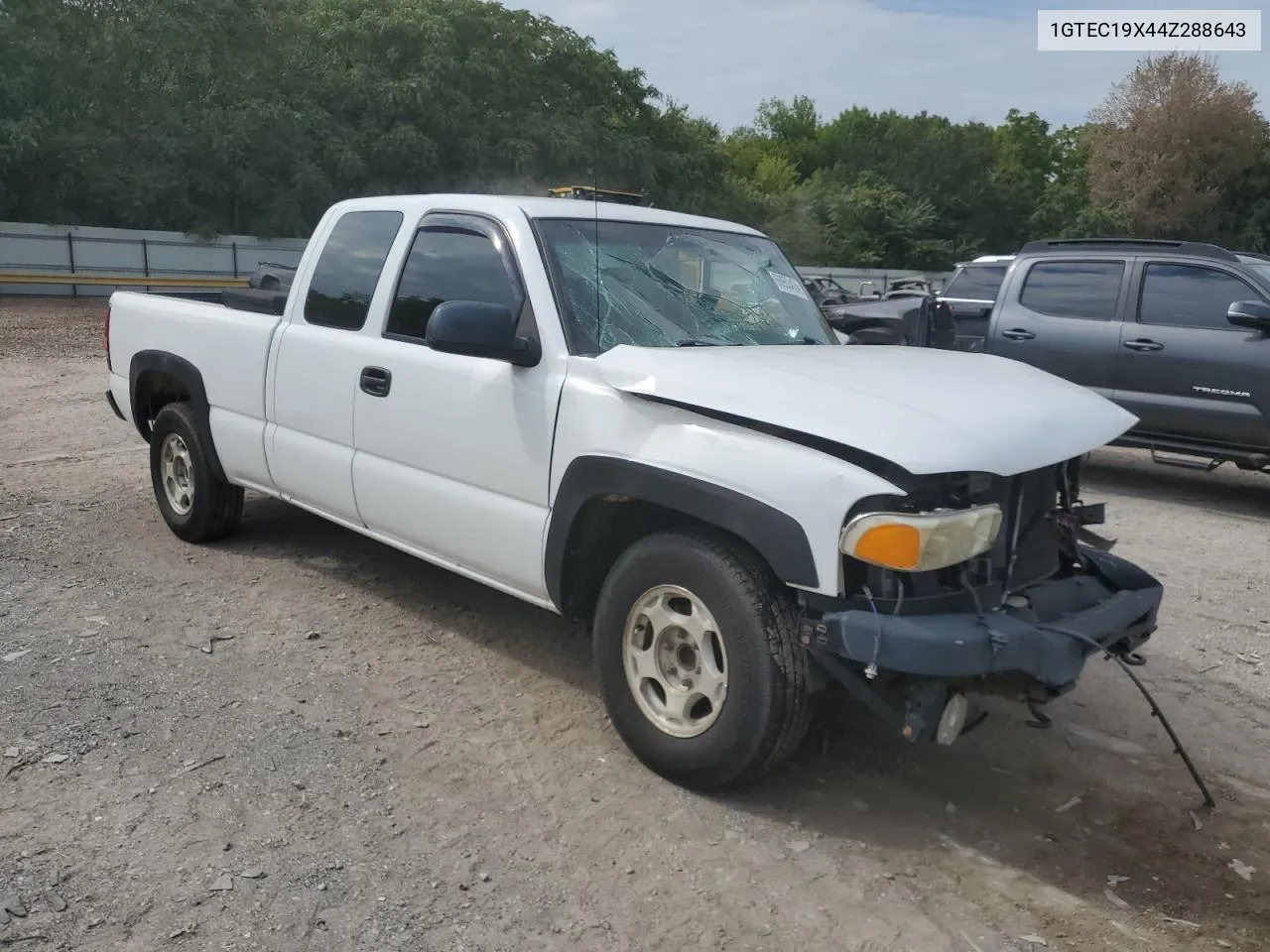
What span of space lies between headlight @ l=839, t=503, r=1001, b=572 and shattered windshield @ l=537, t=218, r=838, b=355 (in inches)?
50.3

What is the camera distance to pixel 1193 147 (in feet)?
135

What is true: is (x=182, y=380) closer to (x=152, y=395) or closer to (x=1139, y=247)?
(x=152, y=395)

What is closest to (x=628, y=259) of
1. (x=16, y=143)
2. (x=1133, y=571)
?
(x=1133, y=571)

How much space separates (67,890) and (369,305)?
103 inches

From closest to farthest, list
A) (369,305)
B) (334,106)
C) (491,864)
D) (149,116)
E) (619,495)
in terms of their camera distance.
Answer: (491,864)
(619,495)
(369,305)
(149,116)
(334,106)

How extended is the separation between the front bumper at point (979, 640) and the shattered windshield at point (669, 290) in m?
1.38

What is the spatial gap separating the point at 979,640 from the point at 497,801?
157 cm

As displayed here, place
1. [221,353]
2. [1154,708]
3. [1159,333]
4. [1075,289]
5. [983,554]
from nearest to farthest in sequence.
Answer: [983,554]
[1154,708]
[221,353]
[1159,333]
[1075,289]

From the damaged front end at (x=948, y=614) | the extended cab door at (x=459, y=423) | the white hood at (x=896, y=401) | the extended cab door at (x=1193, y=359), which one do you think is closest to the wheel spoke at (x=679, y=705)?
the damaged front end at (x=948, y=614)

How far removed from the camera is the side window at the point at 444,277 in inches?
173

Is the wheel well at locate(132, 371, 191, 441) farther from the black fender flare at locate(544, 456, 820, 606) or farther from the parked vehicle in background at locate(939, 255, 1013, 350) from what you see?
the parked vehicle in background at locate(939, 255, 1013, 350)

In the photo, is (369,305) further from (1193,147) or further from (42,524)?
(1193,147)

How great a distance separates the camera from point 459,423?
171 inches

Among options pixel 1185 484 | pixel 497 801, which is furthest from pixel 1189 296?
pixel 497 801
